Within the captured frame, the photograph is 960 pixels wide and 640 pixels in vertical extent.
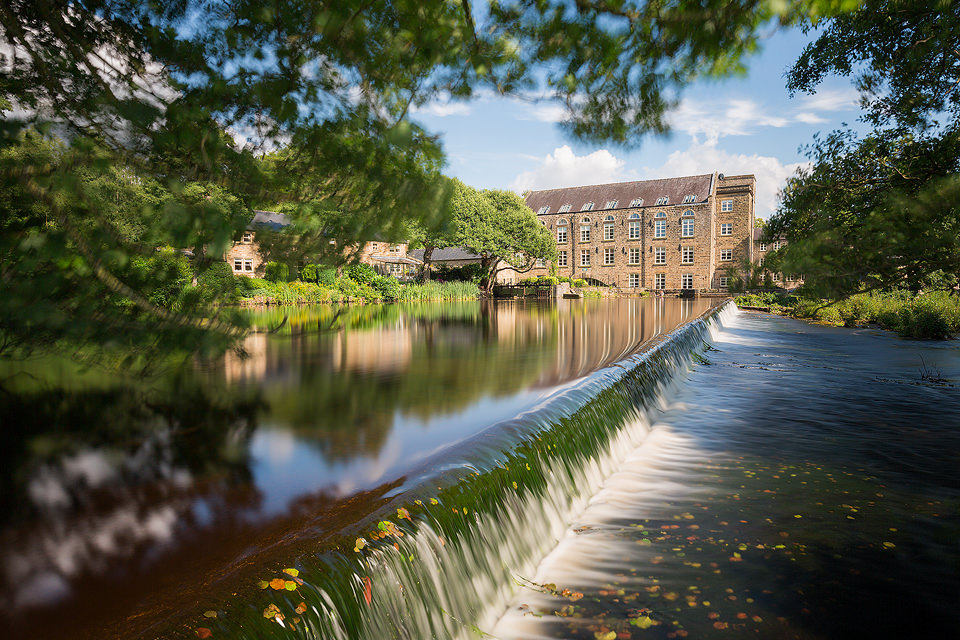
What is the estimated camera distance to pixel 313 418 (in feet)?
20.4

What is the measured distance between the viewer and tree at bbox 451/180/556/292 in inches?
1506

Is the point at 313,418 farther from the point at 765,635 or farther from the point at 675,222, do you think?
the point at 675,222

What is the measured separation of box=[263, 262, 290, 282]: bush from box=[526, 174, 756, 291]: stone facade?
5381cm

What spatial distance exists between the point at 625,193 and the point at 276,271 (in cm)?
5796

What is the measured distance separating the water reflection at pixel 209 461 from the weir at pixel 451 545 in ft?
1.04

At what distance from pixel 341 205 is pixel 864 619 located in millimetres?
3339

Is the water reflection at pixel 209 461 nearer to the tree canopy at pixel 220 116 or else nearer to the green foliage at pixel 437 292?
the tree canopy at pixel 220 116

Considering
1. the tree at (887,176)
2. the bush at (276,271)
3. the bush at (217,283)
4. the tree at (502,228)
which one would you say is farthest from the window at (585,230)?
the bush at (217,283)

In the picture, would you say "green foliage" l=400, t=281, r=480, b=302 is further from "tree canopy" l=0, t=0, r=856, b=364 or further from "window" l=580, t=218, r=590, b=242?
"tree canopy" l=0, t=0, r=856, b=364

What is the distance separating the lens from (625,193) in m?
57.2

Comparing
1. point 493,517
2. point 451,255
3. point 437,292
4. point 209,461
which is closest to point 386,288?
point 437,292

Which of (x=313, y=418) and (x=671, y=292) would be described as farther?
(x=671, y=292)

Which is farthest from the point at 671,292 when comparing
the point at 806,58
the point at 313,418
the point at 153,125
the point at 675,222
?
the point at 153,125

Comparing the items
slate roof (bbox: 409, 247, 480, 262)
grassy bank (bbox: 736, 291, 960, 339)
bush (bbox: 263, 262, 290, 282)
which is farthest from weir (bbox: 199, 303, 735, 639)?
slate roof (bbox: 409, 247, 480, 262)
